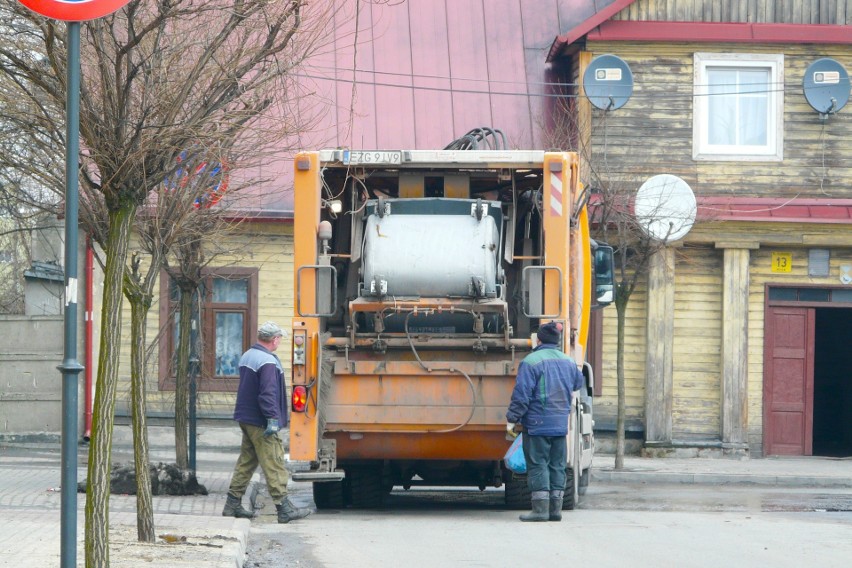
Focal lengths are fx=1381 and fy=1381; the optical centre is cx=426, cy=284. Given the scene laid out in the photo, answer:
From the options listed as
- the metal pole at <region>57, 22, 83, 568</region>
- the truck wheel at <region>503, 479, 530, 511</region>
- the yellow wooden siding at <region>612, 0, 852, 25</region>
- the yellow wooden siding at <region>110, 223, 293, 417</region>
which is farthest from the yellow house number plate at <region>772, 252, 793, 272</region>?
the metal pole at <region>57, 22, 83, 568</region>

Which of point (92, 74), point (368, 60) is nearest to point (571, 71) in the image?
point (368, 60)

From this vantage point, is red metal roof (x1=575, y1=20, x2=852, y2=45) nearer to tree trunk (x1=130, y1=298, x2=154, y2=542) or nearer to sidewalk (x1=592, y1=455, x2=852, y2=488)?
sidewalk (x1=592, y1=455, x2=852, y2=488)

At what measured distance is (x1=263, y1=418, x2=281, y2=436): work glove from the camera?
11.6 m

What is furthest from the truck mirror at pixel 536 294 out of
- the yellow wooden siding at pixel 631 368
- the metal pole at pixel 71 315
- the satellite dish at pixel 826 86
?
the satellite dish at pixel 826 86

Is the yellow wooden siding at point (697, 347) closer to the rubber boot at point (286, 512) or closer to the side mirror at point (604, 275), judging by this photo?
the side mirror at point (604, 275)

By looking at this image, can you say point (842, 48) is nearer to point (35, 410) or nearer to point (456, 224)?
point (456, 224)

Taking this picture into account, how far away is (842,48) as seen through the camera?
21.0 metres

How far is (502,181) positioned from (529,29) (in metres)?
11.7

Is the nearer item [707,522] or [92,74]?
[92,74]

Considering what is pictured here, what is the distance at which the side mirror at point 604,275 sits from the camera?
13.6 m

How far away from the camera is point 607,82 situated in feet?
67.4

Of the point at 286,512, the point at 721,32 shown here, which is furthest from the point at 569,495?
the point at 721,32

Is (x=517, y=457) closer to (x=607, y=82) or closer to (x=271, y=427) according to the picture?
(x=271, y=427)

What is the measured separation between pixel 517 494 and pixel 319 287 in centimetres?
288
